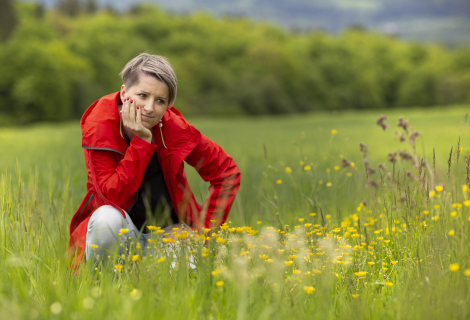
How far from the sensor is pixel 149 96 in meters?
2.65

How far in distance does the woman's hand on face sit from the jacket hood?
0.12 meters

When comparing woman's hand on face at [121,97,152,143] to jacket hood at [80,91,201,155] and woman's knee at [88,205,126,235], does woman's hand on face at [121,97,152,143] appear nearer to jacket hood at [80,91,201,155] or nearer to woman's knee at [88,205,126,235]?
jacket hood at [80,91,201,155]

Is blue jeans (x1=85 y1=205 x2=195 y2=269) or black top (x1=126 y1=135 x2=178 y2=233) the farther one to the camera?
black top (x1=126 y1=135 x2=178 y2=233)

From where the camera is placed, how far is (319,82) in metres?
74.9

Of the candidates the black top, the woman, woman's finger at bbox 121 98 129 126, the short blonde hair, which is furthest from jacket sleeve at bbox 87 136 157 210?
the short blonde hair

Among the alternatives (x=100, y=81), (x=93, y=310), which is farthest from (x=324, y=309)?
(x=100, y=81)

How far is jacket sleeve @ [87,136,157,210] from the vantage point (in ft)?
8.27

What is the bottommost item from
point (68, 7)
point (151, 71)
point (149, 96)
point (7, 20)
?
point (149, 96)

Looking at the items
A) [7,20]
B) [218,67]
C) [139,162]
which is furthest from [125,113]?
[218,67]

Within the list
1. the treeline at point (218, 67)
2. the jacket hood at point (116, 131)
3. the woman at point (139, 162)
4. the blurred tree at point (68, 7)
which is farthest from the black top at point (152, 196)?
the blurred tree at point (68, 7)

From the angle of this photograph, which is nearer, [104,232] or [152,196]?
[104,232]

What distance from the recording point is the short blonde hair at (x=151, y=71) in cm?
265

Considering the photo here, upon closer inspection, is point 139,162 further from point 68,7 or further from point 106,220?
point 68,7

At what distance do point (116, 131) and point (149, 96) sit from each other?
0.30m
